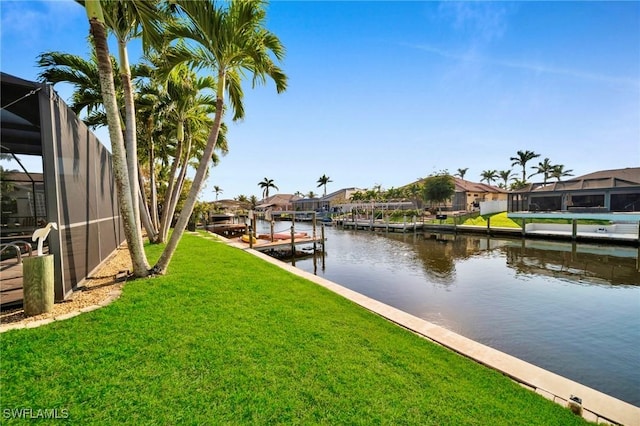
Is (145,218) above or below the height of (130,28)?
below

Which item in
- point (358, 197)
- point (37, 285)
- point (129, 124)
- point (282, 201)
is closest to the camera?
point (37, 285)

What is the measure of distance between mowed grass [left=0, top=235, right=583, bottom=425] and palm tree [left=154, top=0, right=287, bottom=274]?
2539 millimetres

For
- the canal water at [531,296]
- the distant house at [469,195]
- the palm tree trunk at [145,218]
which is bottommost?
the canal water at [531,296]

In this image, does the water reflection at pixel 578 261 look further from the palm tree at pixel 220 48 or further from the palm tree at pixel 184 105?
the palm tree at pixel 184 105

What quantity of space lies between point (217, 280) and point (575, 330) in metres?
8.83

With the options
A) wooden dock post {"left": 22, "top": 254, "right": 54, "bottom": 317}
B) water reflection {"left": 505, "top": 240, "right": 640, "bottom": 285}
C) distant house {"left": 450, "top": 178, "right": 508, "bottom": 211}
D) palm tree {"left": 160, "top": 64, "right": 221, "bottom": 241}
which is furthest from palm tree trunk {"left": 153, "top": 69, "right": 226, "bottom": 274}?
distant house {"left": 450, "top": 178, "right": 508, "bottom": 211}

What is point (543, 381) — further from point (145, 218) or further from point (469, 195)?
point (469, 195)

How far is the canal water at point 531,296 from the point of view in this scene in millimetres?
5961

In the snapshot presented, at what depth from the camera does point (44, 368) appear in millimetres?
2695

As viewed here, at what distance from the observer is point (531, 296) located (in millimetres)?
9930

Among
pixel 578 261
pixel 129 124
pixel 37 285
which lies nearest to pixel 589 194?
pixel 578 261

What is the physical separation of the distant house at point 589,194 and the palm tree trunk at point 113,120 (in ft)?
115

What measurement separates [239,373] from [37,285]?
3189 millimetres

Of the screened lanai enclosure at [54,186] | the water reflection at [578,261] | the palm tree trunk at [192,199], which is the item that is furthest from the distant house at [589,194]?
the screened lanai enclosure at [54,186]
